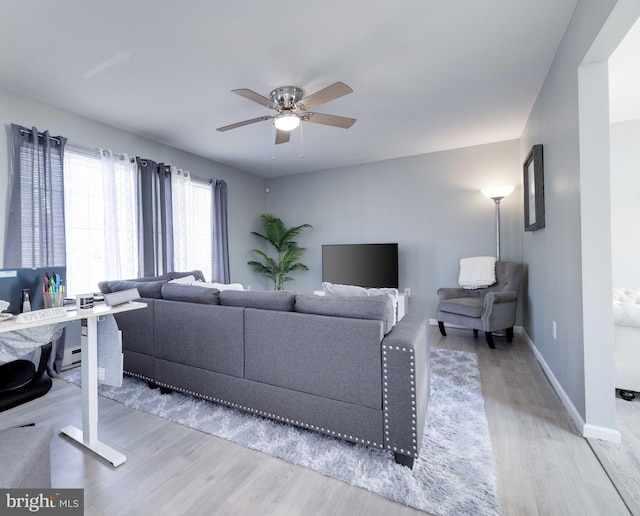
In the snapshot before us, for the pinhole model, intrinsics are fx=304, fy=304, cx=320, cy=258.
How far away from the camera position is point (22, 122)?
2.83 m

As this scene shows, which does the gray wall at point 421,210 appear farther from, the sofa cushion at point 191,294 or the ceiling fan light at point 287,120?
the sofa cushion at point 191,294

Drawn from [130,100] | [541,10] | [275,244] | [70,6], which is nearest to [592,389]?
[541,10]

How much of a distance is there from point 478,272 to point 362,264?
168cm

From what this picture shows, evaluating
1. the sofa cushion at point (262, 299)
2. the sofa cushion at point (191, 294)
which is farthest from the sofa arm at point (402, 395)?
the sofa cushion at point (191, 294)

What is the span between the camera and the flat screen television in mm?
4715

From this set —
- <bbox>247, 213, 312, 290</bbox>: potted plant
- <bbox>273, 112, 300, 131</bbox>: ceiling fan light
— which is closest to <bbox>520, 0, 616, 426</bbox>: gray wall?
<bbox>273, 112, 300, 131</bbox>: ceiling fan light

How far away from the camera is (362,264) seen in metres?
4.93

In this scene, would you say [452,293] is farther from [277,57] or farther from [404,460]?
[277,57]

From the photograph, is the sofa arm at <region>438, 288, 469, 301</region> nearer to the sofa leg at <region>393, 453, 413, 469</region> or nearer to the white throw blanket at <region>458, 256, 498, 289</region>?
the white throw blanket at <region>458, 256, 498, 289</region>

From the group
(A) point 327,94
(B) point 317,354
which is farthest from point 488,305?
(A) point 327,94

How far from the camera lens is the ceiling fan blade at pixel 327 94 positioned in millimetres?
2184

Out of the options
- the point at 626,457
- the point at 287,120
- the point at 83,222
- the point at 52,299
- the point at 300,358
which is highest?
the point at 287,120

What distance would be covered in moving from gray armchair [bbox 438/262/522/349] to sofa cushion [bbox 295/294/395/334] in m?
2.24

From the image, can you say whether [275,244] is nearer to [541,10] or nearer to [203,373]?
[203,373]
